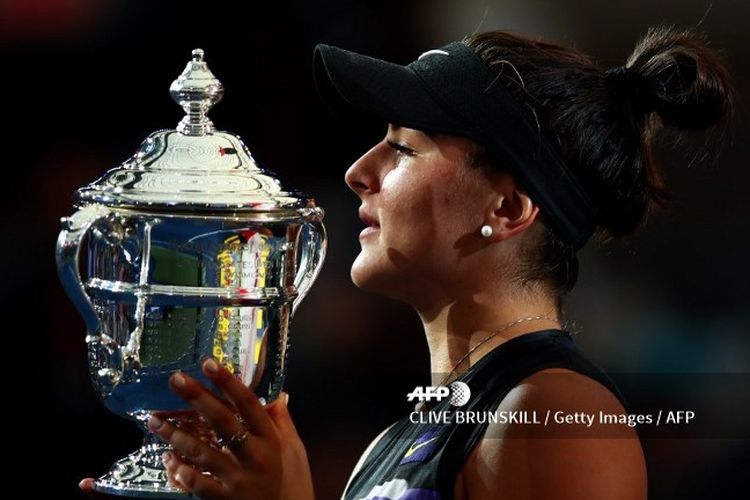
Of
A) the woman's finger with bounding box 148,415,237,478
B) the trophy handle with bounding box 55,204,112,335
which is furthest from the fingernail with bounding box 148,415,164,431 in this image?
the trophy handle with bounding box 55,204,112,335

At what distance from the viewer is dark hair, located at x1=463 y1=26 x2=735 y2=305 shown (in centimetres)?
148

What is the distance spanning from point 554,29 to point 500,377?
1.43 metres

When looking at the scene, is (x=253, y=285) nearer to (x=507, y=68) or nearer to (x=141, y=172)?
(x=141, y=172)

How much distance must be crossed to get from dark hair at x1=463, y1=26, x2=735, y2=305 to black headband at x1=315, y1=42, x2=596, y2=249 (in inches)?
0.8

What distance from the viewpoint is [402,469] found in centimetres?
143

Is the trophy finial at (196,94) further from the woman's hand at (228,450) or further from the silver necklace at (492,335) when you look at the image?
the silver necklace at (492,335)

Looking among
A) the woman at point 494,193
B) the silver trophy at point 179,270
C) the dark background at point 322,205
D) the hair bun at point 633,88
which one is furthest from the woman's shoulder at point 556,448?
the dark background at point 322,205

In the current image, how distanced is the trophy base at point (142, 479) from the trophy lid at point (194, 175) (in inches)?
10.4

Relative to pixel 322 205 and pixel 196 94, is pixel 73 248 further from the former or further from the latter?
pixel 322 205

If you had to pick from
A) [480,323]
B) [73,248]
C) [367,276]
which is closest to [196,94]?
[73,248]

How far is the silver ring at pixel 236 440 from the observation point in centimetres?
123

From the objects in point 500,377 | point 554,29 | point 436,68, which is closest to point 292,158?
point 554,29

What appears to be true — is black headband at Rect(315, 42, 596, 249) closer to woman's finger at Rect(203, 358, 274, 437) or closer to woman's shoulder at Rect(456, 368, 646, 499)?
woman's shoulder at Rect(456, 368, 646, 499)

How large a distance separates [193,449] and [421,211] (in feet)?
1.32
